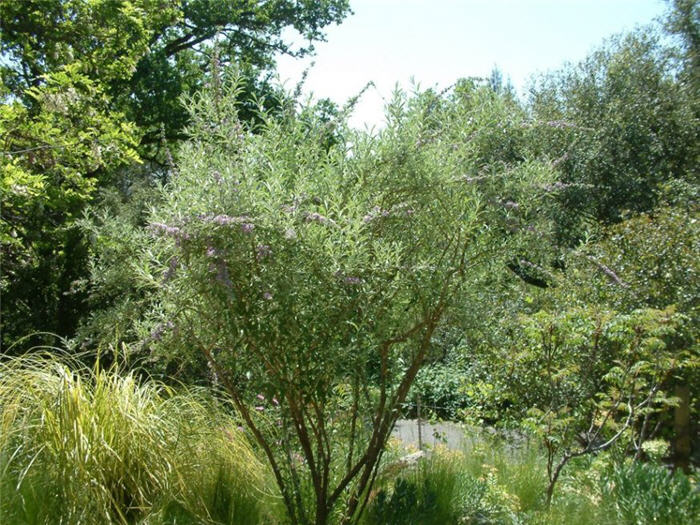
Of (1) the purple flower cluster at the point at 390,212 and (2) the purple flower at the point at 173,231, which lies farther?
(1) the purple flower cluster at the point at 390,212

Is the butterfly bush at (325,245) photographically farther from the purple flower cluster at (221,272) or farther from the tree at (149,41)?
the tree at (149,41)

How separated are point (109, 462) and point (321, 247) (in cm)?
186

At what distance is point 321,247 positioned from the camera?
10.8 feet

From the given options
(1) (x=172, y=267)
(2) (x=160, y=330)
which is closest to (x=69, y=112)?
(2) (x=160, y=330)

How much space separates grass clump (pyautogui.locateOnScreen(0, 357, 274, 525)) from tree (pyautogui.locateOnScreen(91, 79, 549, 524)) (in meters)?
0.48

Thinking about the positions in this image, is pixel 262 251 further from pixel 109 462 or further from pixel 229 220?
pixel 109 462

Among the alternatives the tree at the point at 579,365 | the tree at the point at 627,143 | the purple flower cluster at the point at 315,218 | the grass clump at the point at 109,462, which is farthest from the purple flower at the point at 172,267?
the tree at the point at 627,143

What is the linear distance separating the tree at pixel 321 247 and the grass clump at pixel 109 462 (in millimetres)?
478

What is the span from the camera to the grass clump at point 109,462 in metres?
3.68

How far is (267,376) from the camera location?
11.8 feet

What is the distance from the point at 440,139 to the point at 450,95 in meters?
0.54

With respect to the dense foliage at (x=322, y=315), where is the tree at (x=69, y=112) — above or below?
above

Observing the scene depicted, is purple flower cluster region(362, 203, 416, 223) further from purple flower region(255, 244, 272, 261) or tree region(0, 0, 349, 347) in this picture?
tree region(0, 0, 349, 347)

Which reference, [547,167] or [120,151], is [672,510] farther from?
[120,151]
